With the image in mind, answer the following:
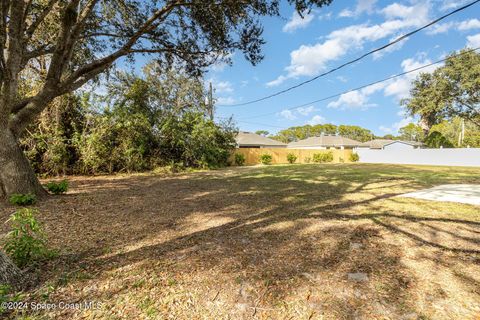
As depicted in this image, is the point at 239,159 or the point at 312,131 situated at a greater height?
the point at 312,131

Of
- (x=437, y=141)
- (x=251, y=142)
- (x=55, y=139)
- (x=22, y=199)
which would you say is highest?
(x=251, y=142)

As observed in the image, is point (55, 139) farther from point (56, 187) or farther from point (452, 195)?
point (452, 195)

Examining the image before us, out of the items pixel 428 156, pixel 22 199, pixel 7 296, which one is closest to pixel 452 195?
pixel 7 296

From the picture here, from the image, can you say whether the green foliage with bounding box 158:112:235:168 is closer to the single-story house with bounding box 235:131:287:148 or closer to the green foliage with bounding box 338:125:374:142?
the single-story house with bounding box 235:131:287:148

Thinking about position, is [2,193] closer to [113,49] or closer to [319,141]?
[113,49]

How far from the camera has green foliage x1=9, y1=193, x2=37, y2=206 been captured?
4.38 m

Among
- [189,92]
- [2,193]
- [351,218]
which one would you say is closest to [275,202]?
[351,218]

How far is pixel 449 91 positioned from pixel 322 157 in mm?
12699

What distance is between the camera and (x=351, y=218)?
3.99m

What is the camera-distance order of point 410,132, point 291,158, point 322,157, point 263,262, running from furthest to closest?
point 410,132
point 322,157
point 291,158
point 263,262

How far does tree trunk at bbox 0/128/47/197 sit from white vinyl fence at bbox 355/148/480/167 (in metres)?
24.6

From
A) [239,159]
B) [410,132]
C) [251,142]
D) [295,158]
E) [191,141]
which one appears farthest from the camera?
[410,132]

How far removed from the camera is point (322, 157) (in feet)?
76.9

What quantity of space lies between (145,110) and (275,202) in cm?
1011
